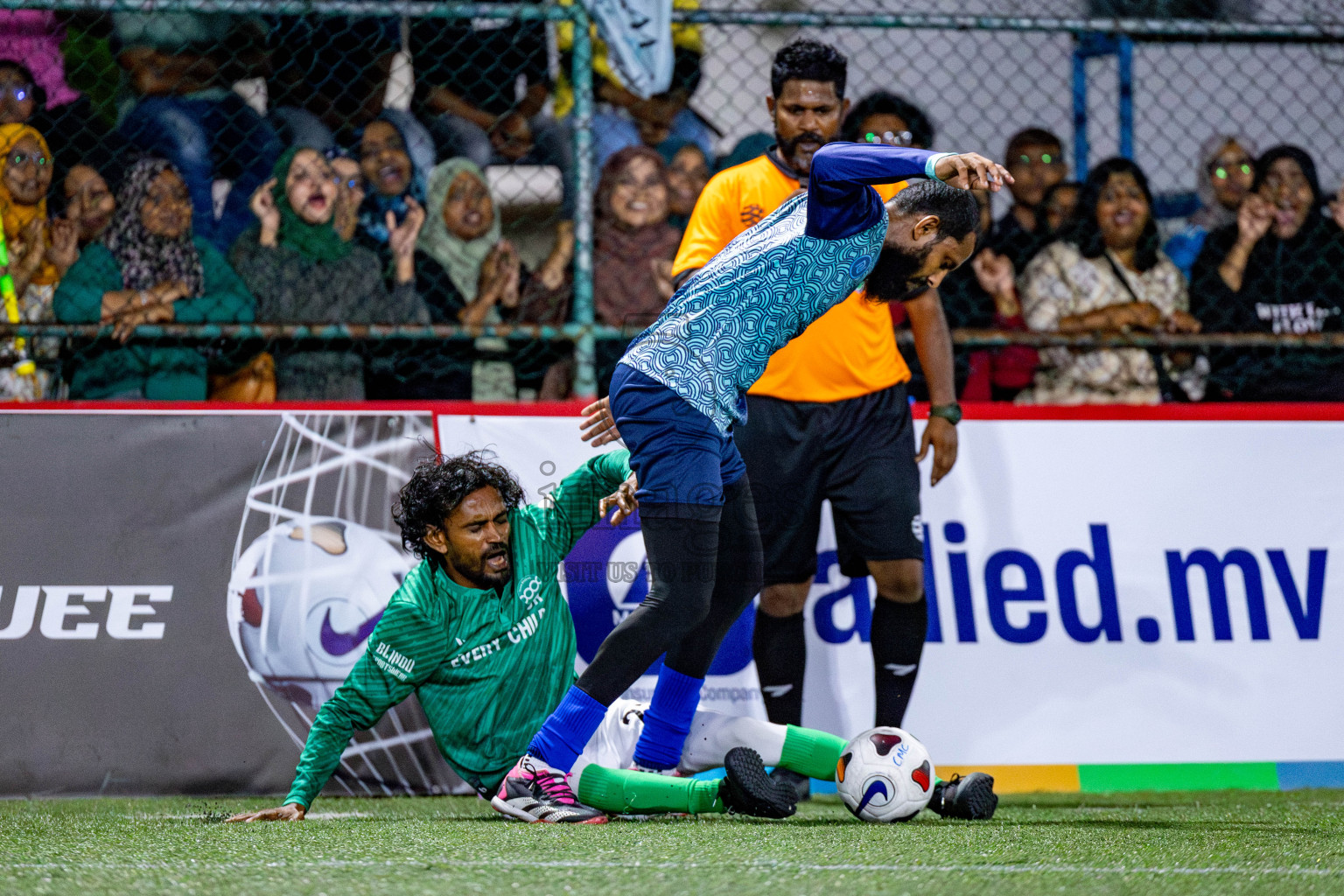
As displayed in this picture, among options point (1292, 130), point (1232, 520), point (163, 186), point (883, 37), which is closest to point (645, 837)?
point (1232, 520)

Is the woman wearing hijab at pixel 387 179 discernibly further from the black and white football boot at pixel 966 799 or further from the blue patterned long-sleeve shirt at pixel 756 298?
the black and white football boot at pixel 966 799

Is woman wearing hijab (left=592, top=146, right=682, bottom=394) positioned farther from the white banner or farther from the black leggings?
the black leggings

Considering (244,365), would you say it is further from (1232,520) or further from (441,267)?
(1232,520)

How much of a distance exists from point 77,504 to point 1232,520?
11.8 ft

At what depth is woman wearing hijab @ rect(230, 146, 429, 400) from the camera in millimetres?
4645

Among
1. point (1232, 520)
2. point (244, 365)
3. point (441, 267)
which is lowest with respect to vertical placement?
point (1232, 520)

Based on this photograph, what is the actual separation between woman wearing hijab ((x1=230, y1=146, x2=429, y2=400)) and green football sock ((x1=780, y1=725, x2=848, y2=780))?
2.03 meters

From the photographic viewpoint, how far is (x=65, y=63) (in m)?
4.97

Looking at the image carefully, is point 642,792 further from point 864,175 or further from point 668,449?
point 864,175

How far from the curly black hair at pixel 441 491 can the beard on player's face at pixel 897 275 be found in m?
1.05

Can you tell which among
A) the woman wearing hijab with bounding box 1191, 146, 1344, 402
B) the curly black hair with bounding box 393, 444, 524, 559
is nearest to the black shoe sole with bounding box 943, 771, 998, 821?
the curly black hair with bounding box 393, 444, 524, 559

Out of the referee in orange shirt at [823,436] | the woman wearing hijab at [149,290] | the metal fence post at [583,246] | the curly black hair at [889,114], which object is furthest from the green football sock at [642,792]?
the curly black hair at [889,114]

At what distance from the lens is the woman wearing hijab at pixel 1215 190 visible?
5281mm

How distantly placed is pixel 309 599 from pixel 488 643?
934 mm
